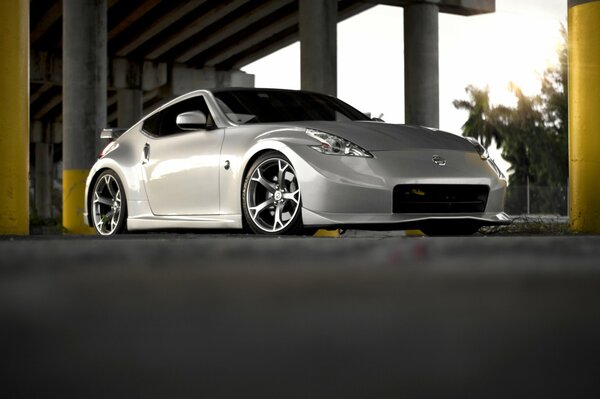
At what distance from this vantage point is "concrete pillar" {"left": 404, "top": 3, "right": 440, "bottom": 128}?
2500 centimetres

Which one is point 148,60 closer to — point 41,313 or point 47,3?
point 47,3

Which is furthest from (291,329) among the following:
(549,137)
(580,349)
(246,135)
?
(549,137)

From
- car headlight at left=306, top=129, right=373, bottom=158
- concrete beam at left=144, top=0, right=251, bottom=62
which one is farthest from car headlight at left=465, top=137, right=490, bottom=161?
concrete beam at left=144, top=0, right=251, bottom=62

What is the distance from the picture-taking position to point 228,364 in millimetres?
2867

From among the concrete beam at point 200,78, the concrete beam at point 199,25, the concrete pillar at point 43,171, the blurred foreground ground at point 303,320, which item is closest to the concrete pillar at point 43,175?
the concrete pillar at point 43,171

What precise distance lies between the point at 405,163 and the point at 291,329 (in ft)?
14.3

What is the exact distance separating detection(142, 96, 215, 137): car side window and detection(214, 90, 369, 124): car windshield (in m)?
0.24

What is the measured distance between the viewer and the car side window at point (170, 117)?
946cm

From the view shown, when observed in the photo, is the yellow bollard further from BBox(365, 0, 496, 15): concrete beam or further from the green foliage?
the green foliage

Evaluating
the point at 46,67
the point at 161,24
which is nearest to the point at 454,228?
the point at 161,24

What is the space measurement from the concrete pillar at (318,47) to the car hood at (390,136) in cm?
1315

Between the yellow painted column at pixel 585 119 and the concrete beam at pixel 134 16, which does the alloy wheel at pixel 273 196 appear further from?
the concrete beam at pixel 134 16

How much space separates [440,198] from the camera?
777cm

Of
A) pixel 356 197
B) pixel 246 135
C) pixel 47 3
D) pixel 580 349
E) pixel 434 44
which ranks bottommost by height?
pixel 580 349
